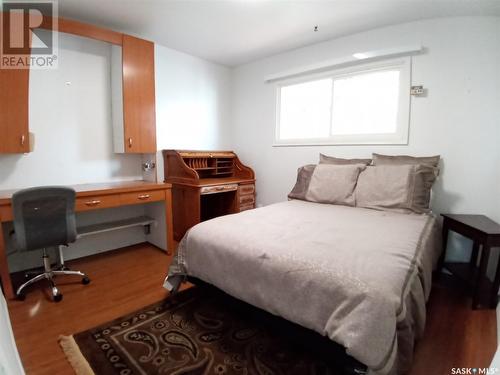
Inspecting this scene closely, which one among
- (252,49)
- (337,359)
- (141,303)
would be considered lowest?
(141,303)

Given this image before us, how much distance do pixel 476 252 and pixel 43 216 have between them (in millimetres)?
3629

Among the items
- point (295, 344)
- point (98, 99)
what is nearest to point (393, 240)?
point (295, 344)

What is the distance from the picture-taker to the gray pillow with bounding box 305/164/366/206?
8.43 ft

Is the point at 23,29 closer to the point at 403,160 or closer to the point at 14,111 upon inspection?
the point at 14,111

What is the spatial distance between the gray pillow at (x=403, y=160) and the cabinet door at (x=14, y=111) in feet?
10.7

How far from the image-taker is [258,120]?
388 centimetres

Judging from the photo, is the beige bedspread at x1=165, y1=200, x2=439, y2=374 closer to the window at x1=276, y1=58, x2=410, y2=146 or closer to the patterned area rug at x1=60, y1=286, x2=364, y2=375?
the patterned area rug at x1=60, y1=286, x2=364, y2=375

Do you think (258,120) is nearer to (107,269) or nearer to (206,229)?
(206,229)

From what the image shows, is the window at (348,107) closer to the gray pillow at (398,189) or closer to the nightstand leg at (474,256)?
the gray pillow at (398,189)

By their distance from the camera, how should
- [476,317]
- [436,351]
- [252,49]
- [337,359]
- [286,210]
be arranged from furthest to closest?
[252,49], [286,210], [476,317], [436,351], [337,359]

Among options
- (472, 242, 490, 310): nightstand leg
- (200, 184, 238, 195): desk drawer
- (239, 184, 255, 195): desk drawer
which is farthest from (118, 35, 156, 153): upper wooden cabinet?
(472, 242, 490, 310): nightstand leg

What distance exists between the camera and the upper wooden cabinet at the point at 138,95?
2.75 metres

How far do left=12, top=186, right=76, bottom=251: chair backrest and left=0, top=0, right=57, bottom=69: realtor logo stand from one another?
1.12 metres

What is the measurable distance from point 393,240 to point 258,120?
2769 millimetres
